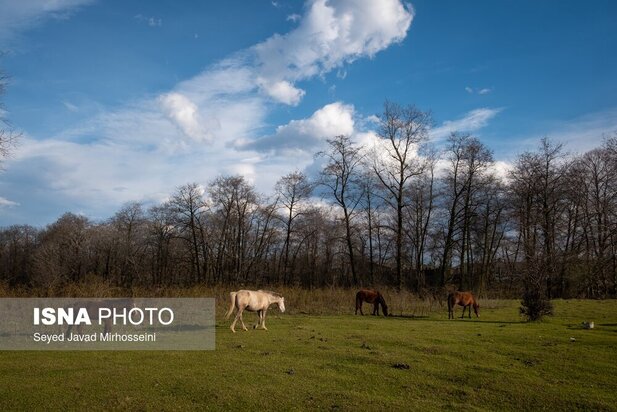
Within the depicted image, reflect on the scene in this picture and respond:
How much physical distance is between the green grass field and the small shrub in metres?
5.73

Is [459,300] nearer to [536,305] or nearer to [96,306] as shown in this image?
[536,305]

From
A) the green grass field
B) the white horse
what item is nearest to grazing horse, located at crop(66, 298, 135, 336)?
the green grass field

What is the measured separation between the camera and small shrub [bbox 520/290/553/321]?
68.1 feet

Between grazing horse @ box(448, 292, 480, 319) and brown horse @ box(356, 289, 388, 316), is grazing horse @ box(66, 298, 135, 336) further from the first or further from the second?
grazing horse @ box(448, 292, 480, 319)

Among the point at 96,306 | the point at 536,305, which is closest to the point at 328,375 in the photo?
the point at 96,306

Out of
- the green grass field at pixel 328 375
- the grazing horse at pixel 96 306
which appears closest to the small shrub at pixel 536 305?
the green grass field at pixel 328 375

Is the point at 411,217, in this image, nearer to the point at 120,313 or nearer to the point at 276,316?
the point at 276,316

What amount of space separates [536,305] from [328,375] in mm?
14987

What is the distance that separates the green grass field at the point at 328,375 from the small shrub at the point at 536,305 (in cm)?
573

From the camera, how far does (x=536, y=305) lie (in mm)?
20812

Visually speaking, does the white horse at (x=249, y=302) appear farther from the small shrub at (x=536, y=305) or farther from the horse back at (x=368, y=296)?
the small shrub at (x=536, y=305)

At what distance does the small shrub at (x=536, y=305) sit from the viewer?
68.1ft

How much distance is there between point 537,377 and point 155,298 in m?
16.9

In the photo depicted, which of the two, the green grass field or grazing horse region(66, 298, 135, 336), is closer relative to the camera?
the green grass field
